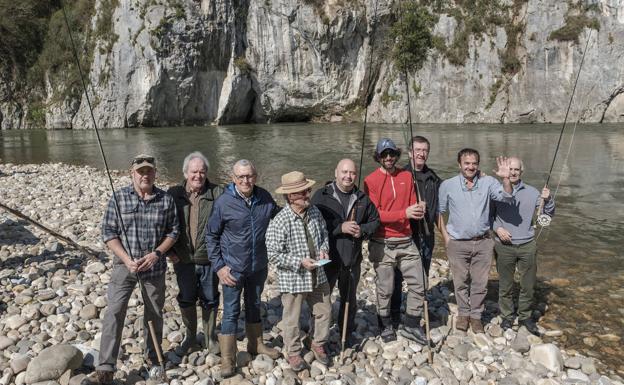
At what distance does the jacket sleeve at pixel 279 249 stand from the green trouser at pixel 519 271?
2.91 meters

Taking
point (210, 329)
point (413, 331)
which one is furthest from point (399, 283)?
point (210, 329)

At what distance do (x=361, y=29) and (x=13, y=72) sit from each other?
157 feet

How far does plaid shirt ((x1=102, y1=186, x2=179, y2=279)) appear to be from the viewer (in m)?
4.25

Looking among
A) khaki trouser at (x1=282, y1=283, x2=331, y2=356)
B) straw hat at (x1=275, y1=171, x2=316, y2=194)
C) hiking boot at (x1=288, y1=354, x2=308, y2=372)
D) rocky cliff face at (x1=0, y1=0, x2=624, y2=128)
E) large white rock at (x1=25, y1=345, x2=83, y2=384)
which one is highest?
A: rocky cliff face at (x1=0, y1=0, x2=624, y2=128)

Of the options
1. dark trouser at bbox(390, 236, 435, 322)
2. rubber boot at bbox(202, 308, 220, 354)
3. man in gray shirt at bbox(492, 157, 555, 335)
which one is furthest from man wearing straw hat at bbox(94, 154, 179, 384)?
man in gray shirt at bbox(492, 157, 555, 335)

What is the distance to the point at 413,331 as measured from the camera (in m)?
5.24

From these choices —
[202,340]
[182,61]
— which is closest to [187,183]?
[202,340]

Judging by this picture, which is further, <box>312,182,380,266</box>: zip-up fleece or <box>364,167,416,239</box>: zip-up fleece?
<box>364,167,416,239</box>: zip-up fleece

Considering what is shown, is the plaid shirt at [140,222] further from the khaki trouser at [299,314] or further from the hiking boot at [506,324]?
the hiking boot at [506,324]

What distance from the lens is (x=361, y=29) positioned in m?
54.4

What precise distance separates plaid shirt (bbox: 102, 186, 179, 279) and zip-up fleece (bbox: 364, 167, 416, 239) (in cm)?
231

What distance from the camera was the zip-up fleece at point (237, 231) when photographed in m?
4.32

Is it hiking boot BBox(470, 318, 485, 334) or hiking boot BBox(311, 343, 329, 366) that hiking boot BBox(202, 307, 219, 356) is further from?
hiking boot BBox(470, 318, 485, 334)

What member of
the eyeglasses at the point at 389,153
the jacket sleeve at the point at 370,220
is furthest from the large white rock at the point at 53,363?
the eyeglasses at the point at 389,153
